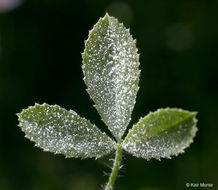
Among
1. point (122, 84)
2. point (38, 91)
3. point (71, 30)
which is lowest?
point (122, 84)

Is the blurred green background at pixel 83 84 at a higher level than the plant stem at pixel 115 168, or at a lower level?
higher

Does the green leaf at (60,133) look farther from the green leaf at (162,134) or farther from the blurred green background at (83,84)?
the blurred green background at (83,84)

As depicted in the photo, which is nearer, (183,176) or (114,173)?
(114,173)

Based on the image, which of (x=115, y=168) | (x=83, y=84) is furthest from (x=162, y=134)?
(x=83, y=84)

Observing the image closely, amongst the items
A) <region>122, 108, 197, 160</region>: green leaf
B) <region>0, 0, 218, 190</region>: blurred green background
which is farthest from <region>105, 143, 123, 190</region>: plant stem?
<region>0, 0, 218, 190</region>: blurred green background

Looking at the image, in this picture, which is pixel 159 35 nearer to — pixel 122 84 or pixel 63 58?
pixel 63 58

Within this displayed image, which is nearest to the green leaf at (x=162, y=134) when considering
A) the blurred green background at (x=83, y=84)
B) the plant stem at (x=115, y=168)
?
the plant stem at (x=115, y=168)

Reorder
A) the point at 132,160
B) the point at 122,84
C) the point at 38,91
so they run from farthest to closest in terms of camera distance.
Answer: the point at 38,91 < the point at 132,160 < the point at 122,84

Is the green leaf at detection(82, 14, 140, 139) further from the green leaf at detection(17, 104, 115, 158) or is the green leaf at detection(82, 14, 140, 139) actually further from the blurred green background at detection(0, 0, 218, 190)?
the blurred green background at detection(0, 0, 218, 190)

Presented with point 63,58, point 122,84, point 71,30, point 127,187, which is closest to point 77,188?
point 127,187
